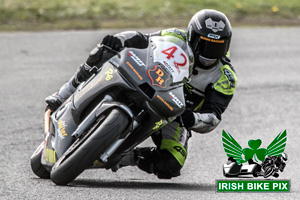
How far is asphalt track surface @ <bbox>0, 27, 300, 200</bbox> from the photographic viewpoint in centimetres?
559

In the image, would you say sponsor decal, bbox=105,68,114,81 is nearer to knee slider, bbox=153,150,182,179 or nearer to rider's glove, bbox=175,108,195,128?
rider's glove, bbox=175,108,195,128

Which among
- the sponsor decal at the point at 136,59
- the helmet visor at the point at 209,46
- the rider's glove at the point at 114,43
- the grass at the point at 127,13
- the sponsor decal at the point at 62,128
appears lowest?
the grass at the point at 127,13

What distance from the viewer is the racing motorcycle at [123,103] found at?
4.96 metres

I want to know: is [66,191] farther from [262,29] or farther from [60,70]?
[262,29]

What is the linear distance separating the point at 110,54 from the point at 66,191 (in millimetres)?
1178

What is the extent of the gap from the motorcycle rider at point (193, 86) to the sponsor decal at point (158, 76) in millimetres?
473

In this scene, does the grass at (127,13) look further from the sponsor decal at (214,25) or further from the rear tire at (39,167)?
the sponsor decal at (214,25)

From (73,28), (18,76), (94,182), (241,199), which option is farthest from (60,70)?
(241,199)

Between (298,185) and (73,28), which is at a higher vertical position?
(298,185)

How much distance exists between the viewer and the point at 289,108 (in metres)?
9.98

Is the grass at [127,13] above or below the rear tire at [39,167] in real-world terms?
below

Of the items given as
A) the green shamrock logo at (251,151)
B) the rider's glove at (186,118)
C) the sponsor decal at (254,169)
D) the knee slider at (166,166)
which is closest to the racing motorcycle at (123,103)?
the rider's glove at (186,118)

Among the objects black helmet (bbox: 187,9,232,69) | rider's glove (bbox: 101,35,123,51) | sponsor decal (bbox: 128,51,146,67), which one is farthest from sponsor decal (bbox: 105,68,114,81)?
black helmet (bbox: 187,9,232,69)

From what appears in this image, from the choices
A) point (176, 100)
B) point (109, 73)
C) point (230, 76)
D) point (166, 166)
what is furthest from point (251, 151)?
point (109, 73)
